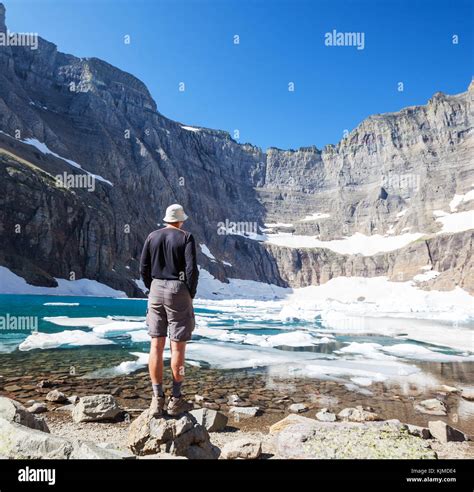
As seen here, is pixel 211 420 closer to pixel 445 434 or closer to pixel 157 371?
pixel 157 371

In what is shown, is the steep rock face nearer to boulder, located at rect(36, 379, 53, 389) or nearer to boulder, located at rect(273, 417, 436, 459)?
boulder, located at rect(36, 379, 53, 389)

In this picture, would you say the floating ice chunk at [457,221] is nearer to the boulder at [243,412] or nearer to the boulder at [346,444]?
the boulder at [243,412]

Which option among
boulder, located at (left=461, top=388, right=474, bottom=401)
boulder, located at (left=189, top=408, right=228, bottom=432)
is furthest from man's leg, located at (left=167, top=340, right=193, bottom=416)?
boulder, located at (left=461, top=388, right=474, bottom=401)

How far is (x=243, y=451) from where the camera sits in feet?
20.6

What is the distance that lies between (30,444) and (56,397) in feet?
21.0

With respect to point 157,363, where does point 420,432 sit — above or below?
below

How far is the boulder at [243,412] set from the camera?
31.4 ft

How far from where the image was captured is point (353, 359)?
2033 cm

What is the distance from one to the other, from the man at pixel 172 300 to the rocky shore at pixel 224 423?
0.72m

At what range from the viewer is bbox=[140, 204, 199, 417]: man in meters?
5.86

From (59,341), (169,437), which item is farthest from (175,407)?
(59,341)
